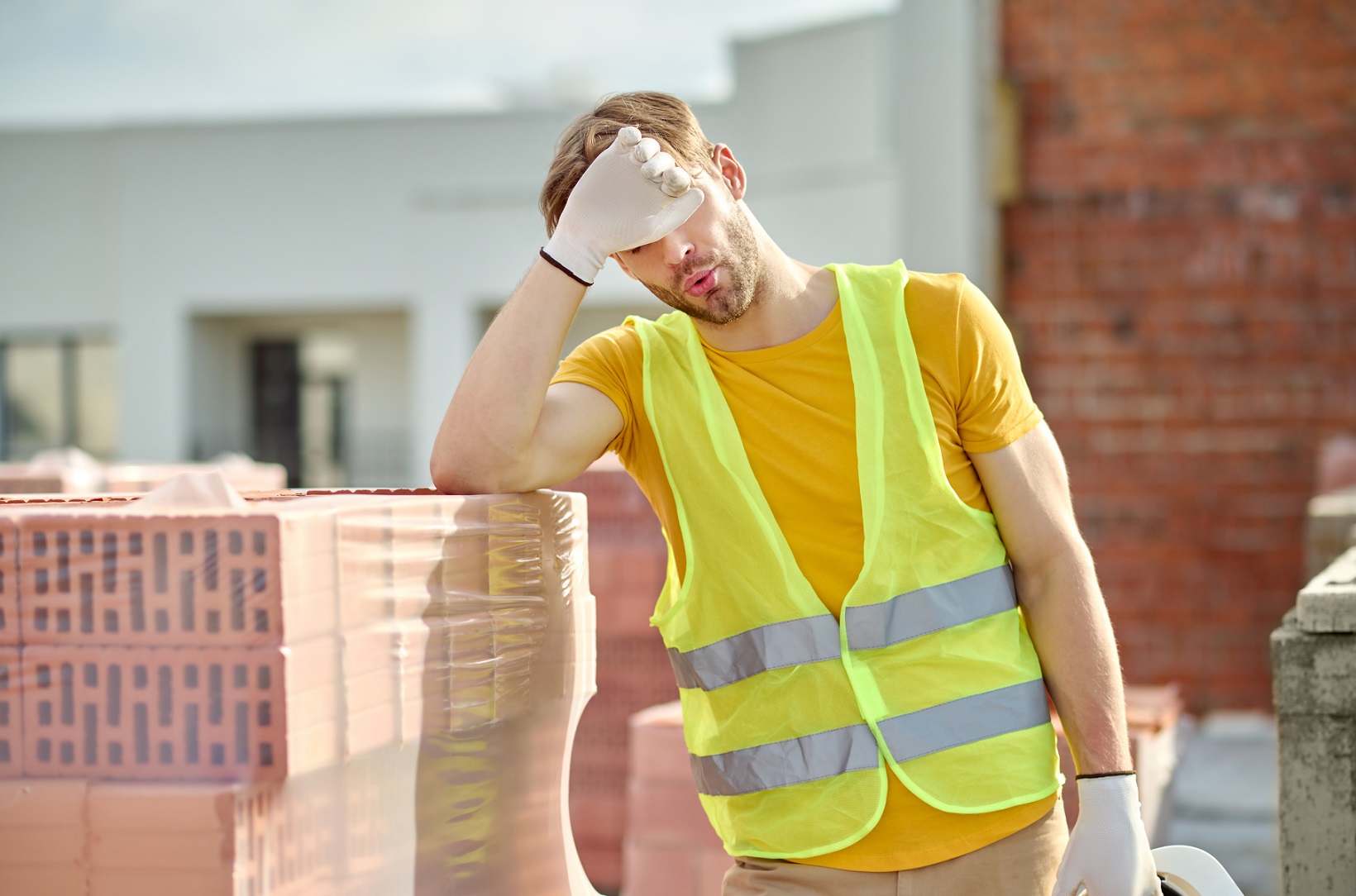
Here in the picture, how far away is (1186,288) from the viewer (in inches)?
291

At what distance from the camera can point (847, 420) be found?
2055 mm

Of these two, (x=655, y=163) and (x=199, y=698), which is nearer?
(x=199, y=698)

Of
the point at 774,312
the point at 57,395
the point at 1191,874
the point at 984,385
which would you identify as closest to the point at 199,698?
the point at 774,312

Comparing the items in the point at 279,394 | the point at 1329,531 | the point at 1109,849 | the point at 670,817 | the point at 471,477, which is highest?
the point at 279,394

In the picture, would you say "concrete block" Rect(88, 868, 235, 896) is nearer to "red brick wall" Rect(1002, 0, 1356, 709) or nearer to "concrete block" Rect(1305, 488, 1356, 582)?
"concrete block" Rect(1305, 488, 1356, 582)

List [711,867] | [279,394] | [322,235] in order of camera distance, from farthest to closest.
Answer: [279,394] → [322,235] → [711,867]

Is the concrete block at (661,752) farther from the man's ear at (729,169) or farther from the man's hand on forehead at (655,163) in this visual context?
the man's hand on forehead at (655,163)

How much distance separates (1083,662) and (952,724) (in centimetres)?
23

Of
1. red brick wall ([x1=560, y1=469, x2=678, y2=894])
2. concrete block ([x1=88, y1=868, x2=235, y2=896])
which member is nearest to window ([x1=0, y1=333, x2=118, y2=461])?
red brick wall ([x1=560, y1=469, x2=678, y2=894])

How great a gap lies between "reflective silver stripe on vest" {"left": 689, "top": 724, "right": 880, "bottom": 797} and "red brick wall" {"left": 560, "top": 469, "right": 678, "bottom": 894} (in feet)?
9.72

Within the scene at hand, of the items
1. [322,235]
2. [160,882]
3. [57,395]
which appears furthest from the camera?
[57,395]

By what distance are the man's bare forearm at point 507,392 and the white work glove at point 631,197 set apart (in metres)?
0.10

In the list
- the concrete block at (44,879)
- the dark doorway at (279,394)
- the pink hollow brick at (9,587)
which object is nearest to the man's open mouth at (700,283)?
the pink hollow brick at (9,587)

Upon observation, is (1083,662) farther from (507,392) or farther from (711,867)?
(711,867)
